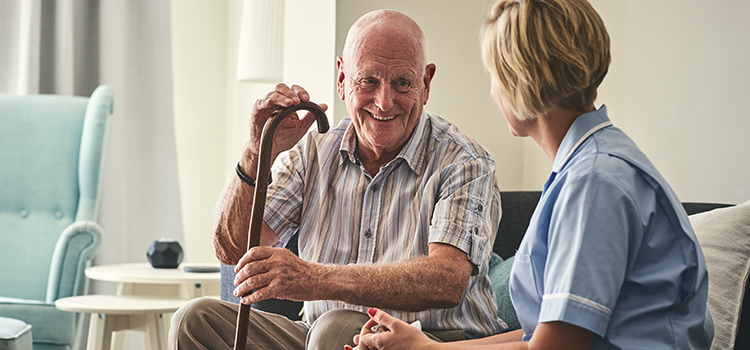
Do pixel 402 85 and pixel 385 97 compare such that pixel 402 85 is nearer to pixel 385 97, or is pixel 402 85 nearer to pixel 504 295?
pixel 385 97

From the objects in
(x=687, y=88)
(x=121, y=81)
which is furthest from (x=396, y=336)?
(x=121, y=81)

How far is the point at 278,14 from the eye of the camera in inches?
109

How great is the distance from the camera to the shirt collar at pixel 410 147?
1497 mm

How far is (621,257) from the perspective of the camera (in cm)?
74

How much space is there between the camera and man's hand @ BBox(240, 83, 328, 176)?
132 cm

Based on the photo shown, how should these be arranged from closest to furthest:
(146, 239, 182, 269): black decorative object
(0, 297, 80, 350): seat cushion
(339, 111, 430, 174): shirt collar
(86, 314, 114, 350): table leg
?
(339, 111, 430, 174): shirt collar < (86, 314, 114, 350): table leg < (0, 297, 80, 350): seat cushion < (146, 239, 182, 269): black decorative object

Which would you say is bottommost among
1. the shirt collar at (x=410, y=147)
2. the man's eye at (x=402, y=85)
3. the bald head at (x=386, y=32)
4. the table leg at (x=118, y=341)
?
the table leg at (x=118, y=341)

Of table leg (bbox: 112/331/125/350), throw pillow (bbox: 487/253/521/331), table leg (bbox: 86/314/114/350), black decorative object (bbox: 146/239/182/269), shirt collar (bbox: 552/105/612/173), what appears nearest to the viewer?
shirt collar (bbox: 552/105/612/173)

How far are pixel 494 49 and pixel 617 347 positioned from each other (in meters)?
0.41

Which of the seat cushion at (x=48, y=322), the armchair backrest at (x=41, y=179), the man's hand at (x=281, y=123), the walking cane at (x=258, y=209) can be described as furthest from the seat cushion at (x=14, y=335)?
the walking cane at (x=258, y=209)

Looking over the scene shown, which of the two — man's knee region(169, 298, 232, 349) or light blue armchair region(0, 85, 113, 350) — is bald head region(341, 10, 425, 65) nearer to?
man's knee region(169, 298, 232, 349)

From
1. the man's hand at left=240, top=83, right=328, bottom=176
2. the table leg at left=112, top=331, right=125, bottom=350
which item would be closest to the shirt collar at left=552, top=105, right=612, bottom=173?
the man's hand at left=240, top=83, right=328, bottom=176

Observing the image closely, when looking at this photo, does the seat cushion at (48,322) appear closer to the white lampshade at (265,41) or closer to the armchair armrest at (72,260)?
the armchair armrest at (72,260)

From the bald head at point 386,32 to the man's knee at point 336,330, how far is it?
2.06ft
